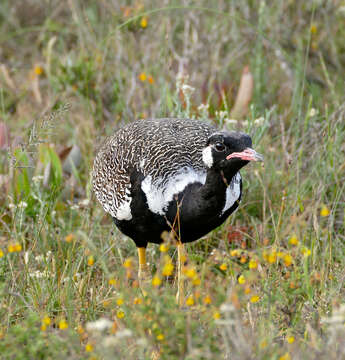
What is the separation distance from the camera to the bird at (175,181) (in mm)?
2988

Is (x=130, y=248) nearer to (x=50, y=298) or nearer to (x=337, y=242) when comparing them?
(x=50, y=298)

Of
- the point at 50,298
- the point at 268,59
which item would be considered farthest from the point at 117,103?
the point at 50,298

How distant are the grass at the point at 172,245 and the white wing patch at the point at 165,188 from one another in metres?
0.31

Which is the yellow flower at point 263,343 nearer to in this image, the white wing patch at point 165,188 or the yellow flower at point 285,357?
the yellow flower at point 285,357

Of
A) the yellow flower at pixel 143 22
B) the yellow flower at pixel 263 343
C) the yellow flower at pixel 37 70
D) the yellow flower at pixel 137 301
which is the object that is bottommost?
the yellow flower at pixel 137 301

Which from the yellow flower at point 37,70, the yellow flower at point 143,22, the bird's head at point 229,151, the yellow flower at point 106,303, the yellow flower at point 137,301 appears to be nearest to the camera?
the yellow flower at point 137,301

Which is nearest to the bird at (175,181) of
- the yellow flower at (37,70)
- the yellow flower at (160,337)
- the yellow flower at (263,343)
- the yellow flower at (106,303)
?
the yellow flower at (106,303)

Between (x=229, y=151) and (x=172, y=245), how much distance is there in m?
0.74

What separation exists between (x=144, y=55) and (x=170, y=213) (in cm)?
251

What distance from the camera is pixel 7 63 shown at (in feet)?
21.1

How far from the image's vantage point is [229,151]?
2939 millimetres

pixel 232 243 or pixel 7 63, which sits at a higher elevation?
pixel 7 63

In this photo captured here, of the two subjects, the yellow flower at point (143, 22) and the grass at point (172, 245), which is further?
the yellow flower at point (143, 22)

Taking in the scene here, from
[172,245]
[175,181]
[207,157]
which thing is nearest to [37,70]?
[175,181]
